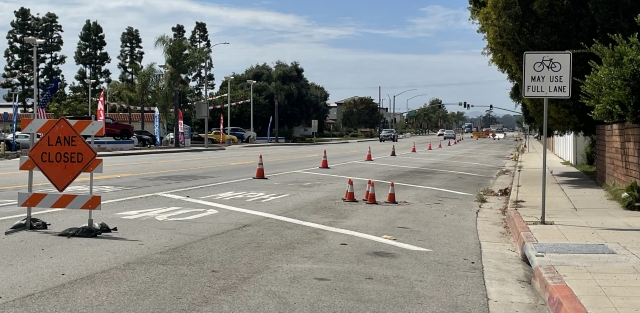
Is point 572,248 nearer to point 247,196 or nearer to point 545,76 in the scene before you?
point 545,76

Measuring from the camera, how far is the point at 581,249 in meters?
9.10

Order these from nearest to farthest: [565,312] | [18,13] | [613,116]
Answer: [565,312], [613,116], [18,13]

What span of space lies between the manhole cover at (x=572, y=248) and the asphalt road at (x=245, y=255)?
96cm

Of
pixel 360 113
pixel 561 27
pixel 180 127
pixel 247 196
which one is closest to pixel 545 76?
pixel 247 196

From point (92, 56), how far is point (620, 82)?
75708 millimetres

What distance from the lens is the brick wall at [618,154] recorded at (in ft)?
46.9

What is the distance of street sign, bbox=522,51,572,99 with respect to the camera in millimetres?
11492

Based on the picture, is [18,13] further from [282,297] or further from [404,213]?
[282,297]

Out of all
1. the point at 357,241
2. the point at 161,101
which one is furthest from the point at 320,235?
the point at 161,101

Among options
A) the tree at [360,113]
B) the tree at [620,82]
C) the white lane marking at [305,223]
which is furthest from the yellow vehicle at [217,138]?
the tree at [360,113]

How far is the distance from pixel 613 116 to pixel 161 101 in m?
49.9

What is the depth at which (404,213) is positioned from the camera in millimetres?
13852

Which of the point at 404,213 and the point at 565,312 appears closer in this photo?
the point at 565,312

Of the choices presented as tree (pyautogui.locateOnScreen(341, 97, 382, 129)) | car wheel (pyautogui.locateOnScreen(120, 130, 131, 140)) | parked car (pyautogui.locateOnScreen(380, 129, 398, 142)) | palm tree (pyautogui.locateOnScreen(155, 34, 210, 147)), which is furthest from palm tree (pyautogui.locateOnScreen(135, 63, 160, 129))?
tree (pyautogui.locateOnScreen(341, 97, 382, 129))
